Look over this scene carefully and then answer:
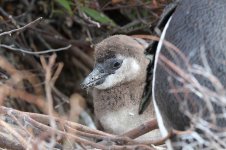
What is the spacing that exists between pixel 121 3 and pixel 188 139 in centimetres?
144

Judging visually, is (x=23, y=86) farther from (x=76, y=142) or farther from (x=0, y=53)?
(x=76, y=142)

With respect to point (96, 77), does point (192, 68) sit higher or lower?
higher

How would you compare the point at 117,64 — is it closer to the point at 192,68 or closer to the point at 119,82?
the point at 119,82

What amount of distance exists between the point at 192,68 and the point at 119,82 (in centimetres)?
96

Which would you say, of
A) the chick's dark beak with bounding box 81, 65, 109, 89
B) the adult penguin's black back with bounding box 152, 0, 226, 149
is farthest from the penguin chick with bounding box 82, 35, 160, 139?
the adult penguin's black back with bounding box 152, 0, 226, 149

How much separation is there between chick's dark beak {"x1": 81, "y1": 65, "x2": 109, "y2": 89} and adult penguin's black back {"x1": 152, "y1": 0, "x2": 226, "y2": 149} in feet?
2.23

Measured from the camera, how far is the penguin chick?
2.83 m

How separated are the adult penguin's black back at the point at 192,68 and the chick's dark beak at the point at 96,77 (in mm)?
678

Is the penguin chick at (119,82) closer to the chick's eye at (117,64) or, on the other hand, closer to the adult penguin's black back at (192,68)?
the chick's eye at (117,64)

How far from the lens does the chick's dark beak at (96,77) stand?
281 cm

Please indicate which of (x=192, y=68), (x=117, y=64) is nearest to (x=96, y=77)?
(x=117, y=64)

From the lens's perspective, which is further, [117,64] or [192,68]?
[117,64]

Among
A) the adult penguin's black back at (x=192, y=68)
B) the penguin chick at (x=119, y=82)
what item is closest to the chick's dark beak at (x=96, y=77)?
the penguin chick at (x=119, y=82)

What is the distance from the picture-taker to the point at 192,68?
198 cm
